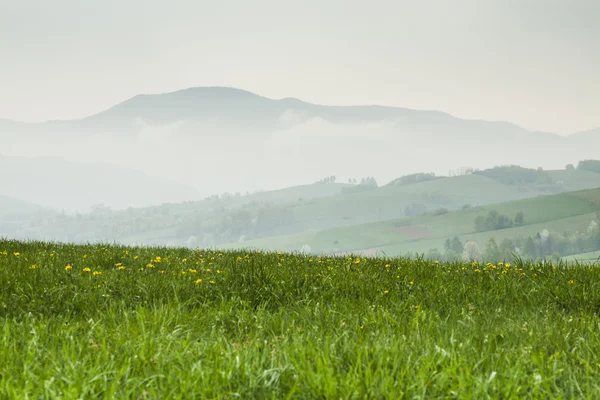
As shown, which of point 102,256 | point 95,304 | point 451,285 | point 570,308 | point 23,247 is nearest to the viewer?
point 95,304

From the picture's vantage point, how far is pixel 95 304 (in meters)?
6.62

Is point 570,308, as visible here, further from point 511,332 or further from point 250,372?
point 250,372

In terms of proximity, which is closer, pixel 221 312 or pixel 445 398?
pixel 445 398

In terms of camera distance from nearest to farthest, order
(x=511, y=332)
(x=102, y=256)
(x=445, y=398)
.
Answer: (x=445, y=398) < (x=511, y=332) < (x=102, y=256)

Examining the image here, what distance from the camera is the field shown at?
11.7ft

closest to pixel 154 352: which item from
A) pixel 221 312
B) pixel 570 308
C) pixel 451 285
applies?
pixel 221 312

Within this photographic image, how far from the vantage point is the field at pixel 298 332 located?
357 cm

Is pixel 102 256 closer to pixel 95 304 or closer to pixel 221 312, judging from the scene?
pixel 95 304

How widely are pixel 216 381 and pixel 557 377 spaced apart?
100 inches

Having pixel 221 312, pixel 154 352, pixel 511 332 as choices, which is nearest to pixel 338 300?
pixel 221 312

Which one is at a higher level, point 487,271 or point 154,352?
point 154,352

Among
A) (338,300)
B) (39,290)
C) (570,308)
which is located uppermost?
(39,290)

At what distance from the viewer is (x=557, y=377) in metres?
→ 3.86

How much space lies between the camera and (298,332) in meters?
5.24
